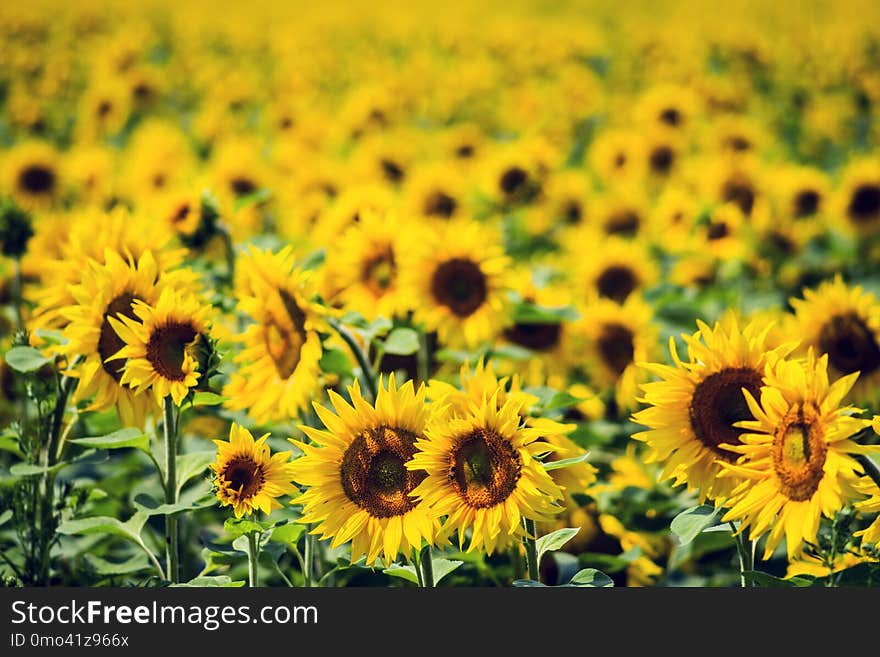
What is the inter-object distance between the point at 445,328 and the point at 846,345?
46.7 inches

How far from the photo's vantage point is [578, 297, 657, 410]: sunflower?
345 cm

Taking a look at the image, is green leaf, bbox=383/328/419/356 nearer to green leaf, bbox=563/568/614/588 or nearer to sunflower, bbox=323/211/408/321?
sunflower, bbox=323/211/408/321

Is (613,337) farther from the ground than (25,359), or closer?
farther from the ground

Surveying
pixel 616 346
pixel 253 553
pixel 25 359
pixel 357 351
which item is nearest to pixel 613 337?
pixel 616 346

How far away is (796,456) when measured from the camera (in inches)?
66.4

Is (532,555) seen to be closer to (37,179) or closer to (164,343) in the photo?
(164,343)

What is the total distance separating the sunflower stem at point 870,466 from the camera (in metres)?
1.67

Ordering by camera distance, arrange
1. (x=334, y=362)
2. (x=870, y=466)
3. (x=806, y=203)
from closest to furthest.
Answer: (x=870, y=466), (x=334, y=362), (x=806, y=203)

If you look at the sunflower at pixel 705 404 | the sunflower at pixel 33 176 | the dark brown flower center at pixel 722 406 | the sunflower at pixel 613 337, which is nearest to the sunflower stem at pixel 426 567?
the sunflower at pixel 705 404

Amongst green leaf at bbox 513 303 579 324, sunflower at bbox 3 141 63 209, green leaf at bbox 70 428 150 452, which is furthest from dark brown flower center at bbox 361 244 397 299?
sunflower at bbox 3 141 63 209

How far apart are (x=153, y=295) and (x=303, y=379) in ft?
1.27

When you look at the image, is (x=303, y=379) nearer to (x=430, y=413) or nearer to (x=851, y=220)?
(x=430, y=413)

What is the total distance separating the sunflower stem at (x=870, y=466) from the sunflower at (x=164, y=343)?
1.25 meters

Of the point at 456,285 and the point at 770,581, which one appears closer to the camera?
the point at 770,581
